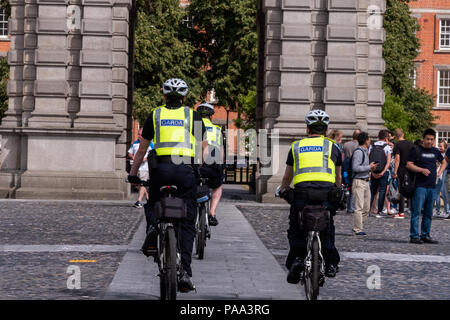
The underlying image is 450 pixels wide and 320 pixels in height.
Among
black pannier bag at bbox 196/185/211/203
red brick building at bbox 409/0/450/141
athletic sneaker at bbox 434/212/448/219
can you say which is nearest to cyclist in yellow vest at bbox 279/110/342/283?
black pannier bag at bbox 196/185/211/203

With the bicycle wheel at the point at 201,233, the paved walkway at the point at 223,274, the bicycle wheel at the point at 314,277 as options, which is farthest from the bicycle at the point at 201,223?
the bicycle wheel at the point at 314,277

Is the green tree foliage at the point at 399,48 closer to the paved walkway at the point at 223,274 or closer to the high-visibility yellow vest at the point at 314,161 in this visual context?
the paved walkway at the point at 223,274

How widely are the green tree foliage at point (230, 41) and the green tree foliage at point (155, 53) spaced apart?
15.1ft

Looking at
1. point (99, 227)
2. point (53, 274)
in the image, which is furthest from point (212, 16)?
point (53, 274)

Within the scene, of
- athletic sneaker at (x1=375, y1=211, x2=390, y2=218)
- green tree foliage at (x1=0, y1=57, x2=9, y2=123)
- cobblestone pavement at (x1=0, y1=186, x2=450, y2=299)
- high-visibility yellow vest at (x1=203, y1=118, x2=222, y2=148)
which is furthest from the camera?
green tree foliage at (x1=0, y1=57, x2=9, y2=123)

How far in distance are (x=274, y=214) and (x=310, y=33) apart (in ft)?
17.2

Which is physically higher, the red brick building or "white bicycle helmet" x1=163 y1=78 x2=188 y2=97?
the red brick building

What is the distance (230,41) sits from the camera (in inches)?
2087

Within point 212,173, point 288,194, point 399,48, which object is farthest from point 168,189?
point 399,48

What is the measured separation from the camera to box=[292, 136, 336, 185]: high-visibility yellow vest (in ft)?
24.0

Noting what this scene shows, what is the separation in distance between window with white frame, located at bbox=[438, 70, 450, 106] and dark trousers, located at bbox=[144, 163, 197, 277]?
165 feet

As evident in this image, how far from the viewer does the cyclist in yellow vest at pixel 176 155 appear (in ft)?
23.0

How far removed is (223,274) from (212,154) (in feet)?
9.98

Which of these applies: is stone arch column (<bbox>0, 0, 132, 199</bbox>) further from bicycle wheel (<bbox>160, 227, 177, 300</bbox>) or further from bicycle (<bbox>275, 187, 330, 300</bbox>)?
bicycle wheel (<bbox>160, 227, 177, 300</bbox>)
